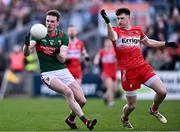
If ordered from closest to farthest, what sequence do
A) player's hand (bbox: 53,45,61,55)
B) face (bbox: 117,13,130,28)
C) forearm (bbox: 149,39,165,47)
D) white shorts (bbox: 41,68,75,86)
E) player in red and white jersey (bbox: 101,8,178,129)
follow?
player's hand (bbox: 53,45,61,55) < white shorts (bbox: 41,68,75,86) < player in red and white jersey (bbox: 101,8,178,129) < face (bbox: 117,13,130,28) < forearm (bbox: 149,39,165,47)

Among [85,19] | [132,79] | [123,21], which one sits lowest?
[85,19]

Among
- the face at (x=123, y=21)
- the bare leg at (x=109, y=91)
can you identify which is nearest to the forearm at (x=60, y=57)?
the face at (x=123, y=21)

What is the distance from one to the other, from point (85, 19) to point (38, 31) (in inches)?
788

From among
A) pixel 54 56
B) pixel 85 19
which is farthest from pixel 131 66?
pixel 85 19

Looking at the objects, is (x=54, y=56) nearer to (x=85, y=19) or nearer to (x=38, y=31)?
(x=38, y=31)

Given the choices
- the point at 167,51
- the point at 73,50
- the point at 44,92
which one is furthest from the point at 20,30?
the point at 73,50

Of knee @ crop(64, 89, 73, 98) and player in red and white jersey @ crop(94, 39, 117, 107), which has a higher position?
knee @ crop(64, 89, 73, 98)

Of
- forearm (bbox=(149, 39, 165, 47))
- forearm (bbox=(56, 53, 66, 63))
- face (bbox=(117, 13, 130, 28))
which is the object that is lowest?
forearm (bbox=(56, 53, 66, 63))

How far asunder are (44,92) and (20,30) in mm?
4385

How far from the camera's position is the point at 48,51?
14.5 m

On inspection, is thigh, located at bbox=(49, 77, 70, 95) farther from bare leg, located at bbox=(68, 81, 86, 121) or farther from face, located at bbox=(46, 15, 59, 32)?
face, located at bbox=(46, 15, 59, 32)

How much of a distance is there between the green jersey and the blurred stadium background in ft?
49.3

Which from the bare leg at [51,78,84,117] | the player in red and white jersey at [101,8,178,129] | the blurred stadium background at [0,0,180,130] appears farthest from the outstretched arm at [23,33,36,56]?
the blurred stadium background at [0,0,180,130]

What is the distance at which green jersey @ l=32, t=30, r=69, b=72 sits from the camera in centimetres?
1445
